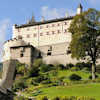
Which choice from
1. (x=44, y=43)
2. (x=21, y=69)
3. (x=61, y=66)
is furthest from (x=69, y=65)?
(x=21, y=69)

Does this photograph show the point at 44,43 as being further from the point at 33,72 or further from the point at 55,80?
the point at 55,80

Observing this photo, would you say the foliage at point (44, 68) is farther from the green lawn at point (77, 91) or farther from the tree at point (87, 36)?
the green lawn at point (77, 91)

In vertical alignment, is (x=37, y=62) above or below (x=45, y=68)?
above

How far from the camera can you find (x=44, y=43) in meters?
69.4

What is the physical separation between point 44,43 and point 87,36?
23.2 metres

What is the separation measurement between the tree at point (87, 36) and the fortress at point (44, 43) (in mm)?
16673

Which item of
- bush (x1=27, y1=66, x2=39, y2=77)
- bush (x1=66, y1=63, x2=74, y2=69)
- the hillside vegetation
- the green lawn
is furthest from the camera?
bush (x1=66, y1=63, x2=74, y2=69)

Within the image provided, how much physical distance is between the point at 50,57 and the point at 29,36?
9.23 meters

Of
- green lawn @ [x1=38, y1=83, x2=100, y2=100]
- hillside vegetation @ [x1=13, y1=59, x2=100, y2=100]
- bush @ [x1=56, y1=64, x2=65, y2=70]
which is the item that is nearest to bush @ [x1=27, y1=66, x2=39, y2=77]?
hillside vegetation @ [x1=13, y1=59, x2=100, y2=100]

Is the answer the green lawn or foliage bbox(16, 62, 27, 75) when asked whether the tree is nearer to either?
the green lawn

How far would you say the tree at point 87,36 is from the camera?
47.1 m

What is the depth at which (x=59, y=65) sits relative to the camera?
62500 mm

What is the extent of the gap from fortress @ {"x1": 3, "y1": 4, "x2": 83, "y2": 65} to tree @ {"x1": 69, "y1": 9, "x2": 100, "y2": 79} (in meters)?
16.7

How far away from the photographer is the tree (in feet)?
154
